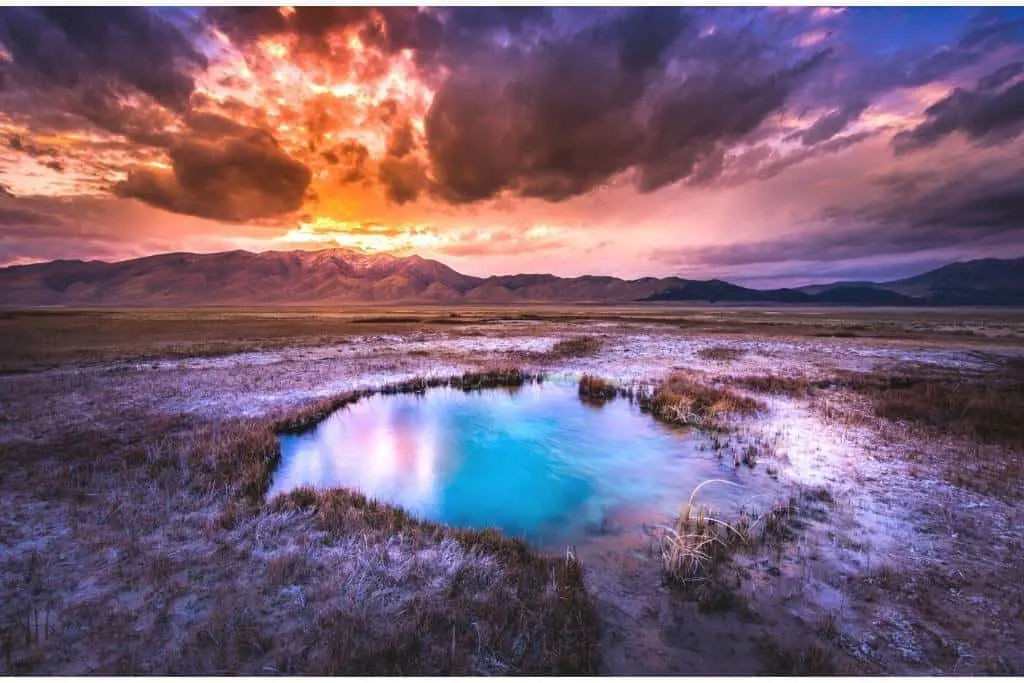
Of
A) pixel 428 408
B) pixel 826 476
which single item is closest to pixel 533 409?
pixel 428 408

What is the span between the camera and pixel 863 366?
1220 inches

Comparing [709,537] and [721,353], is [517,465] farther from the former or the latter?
[721,353]

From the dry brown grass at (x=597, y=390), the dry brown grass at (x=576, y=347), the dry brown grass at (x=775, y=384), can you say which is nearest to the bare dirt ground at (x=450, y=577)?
the dry brown grass at (x=775, y=384)

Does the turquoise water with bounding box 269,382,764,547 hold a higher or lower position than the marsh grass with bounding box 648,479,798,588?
lower

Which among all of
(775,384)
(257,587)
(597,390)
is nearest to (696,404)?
(597,390)

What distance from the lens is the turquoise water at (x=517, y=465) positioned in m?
11.1

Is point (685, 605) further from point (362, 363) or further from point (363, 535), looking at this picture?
point (362, 363)

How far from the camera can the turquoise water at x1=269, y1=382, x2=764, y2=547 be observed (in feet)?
36.5

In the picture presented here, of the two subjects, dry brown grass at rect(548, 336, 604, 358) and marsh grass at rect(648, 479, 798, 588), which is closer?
marsh grass at rect(648, 479, 798, 588)

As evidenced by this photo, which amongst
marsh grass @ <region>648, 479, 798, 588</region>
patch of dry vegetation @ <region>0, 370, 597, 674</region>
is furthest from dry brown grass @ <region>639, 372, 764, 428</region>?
patch of dry vegetation @ <region>0, 370, 597, 674</region>

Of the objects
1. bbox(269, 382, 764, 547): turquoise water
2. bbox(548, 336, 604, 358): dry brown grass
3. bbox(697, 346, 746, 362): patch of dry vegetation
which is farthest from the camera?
bbox(548, 336, 604, 358): dry brown grass

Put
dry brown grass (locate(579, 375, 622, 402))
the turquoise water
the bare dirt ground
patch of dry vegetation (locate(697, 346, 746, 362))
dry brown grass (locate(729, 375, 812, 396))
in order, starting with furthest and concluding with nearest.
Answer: patch of dry vegetation (locate(697, 346, 746, 362)), dry brown grass (locate(579, 375, 622, 402)), dry brown grass (locate(729, 375, 812, 396)), the turquoise water, the bare dirt ground

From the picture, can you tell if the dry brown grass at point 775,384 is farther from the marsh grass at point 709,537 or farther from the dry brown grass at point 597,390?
the marsh grass at point 709,537

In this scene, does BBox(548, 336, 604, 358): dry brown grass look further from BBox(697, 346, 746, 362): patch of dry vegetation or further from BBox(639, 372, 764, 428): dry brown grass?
BBox(639, 372, 764, 428): dry brown grass
